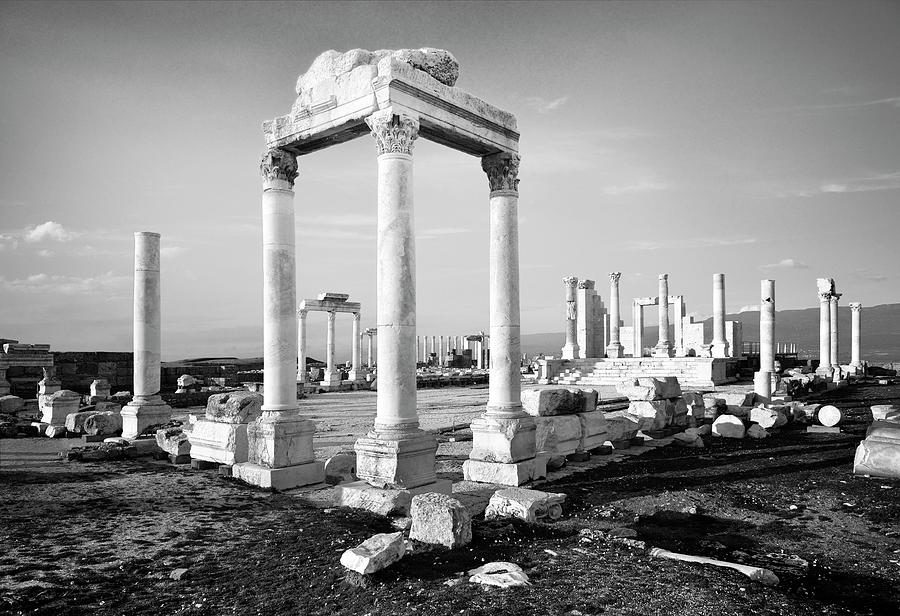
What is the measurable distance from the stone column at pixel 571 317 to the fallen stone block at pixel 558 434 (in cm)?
2847

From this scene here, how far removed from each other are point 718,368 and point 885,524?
83.9ft

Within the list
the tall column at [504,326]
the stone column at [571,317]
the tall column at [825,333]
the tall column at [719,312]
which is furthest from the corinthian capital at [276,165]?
the tall column at [825,333]

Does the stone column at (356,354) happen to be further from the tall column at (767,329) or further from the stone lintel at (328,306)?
the tall column at (767,329)

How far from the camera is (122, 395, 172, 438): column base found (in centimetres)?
1416

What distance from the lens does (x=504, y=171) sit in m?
10.3

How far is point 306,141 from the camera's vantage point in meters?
9.76

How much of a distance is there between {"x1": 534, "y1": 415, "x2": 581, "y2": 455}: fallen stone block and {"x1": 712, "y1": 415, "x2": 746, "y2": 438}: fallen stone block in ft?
18.1

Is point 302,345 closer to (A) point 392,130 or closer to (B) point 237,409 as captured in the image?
(B) point 237,409

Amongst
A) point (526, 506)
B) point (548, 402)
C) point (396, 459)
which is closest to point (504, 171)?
point (548, 402)

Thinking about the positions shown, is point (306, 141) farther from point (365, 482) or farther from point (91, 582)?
point (91, 582)

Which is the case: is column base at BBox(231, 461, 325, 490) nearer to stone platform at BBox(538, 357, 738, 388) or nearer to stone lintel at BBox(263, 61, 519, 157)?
stone lintel at BBox(263, 61, 519, 157)

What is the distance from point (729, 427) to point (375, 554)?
39.9ft

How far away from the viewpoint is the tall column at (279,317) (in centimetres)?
979

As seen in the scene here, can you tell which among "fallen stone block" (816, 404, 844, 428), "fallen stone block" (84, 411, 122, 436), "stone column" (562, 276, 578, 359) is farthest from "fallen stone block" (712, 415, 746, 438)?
"stone column" (562, 276, 578, 359)
